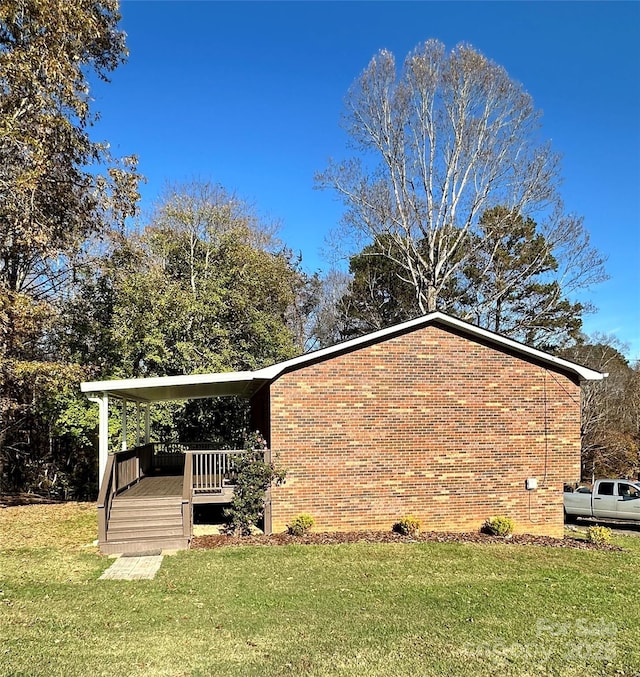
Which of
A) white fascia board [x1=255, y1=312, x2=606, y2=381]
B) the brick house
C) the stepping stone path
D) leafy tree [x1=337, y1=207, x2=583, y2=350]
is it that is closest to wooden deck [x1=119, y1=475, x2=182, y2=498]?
the stepping stone path

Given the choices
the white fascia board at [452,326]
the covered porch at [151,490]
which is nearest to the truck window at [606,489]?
the white fascia board at [452,326]

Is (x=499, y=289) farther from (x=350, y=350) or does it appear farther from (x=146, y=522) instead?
(x=146, y=522)

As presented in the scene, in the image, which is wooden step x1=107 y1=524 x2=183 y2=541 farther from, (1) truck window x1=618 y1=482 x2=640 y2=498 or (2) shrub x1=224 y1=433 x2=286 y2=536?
(1) truck window x1=618 y1=482 x2=640 y2=498

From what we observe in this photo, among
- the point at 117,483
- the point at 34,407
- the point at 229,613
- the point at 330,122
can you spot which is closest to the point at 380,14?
the point at 330,122

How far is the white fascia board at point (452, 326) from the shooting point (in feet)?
37.7

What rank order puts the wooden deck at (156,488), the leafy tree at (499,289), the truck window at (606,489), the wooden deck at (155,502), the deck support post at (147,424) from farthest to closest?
the leafy tree at (499,289) < the deck support post at (147,424) < the truck window at (606,489) < the wooden deck at (156,488) < the wooden deck at (155,502)

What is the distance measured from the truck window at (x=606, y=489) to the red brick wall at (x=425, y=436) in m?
4.82

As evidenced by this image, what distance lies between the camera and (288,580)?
315 inches

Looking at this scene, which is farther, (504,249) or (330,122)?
(504,249)

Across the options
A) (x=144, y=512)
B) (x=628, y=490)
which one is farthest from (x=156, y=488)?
(x=628, y=490)

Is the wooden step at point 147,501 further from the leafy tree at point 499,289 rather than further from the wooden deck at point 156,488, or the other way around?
the leafy tree at point 499,289

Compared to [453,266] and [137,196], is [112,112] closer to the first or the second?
[137,196]

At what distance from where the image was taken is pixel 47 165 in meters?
12.8

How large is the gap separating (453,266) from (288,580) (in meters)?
18.3
